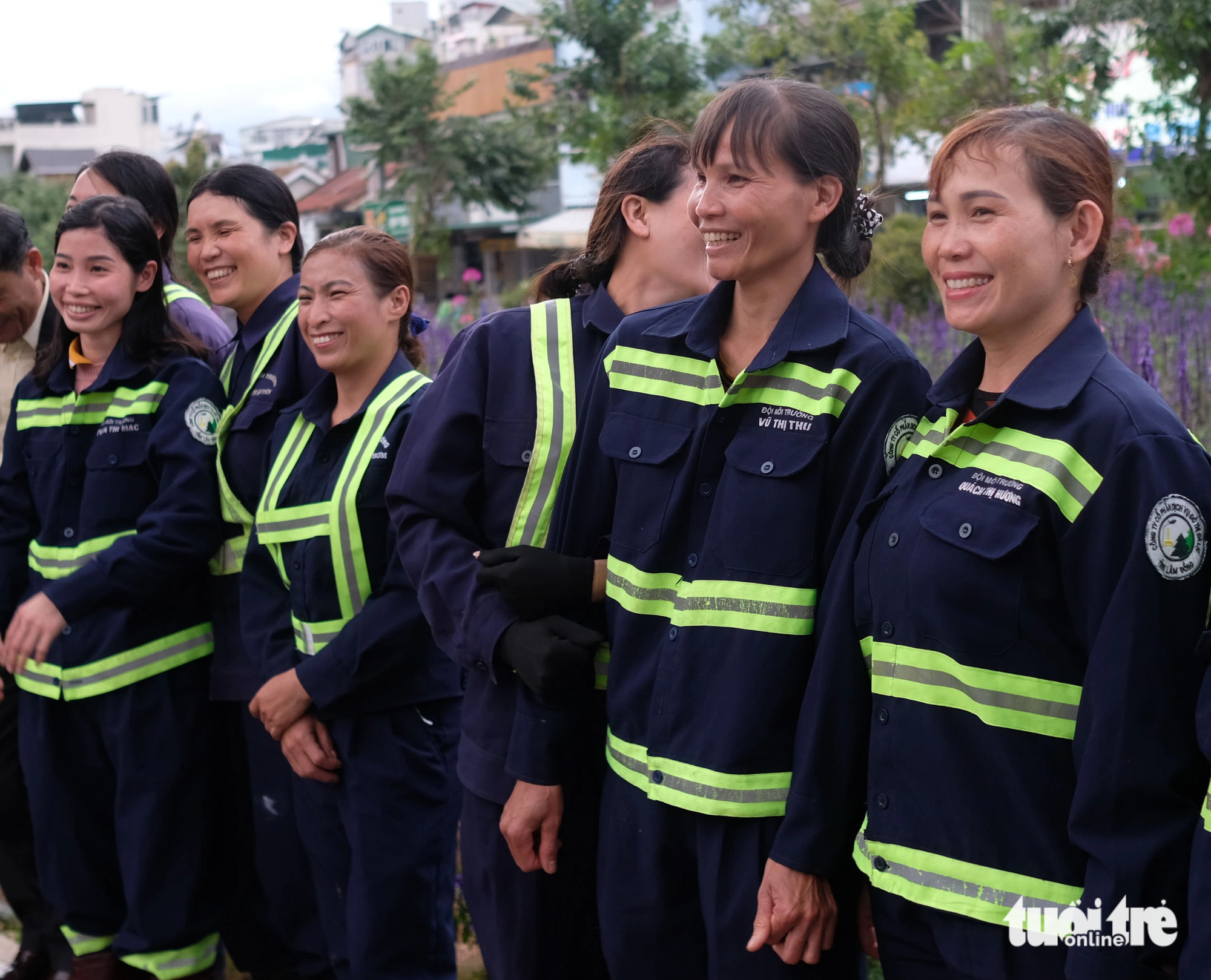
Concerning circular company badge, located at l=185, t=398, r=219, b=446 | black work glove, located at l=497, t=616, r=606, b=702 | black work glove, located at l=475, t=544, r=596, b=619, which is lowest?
black work glove, located at l=497, t=616, r=606, b=702

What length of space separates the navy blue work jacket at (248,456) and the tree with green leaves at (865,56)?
9.02m

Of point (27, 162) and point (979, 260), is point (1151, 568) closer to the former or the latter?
point (979, 260)

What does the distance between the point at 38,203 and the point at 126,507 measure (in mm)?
20944

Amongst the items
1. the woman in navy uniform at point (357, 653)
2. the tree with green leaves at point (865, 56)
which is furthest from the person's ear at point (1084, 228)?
the tree with green leaves at point (865, 56)

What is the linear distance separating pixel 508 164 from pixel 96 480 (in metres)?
23.6

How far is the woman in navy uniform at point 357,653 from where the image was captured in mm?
2877

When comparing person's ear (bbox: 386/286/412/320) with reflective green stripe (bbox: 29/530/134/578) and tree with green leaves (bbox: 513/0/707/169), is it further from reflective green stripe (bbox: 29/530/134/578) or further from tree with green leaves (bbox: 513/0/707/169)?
tree with green leaves (bbox: 513/0/707/169)

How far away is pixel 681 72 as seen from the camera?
18.3 meters

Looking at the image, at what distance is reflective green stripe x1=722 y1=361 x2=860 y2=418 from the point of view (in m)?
2.06

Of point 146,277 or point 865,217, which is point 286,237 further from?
point 865,217

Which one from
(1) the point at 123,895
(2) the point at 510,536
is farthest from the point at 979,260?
(1) the point at 123,895

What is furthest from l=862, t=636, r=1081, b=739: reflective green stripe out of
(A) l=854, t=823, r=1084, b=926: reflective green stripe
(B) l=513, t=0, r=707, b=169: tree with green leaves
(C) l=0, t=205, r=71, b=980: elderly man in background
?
(B) l=513, t=0, r=707, b=169: tree with green leaves

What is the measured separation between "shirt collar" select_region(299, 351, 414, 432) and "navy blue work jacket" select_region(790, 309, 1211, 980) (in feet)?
4.93

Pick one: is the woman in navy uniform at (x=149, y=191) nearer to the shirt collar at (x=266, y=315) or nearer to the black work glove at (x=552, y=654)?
the shirt collar at (x=266, y=315)
